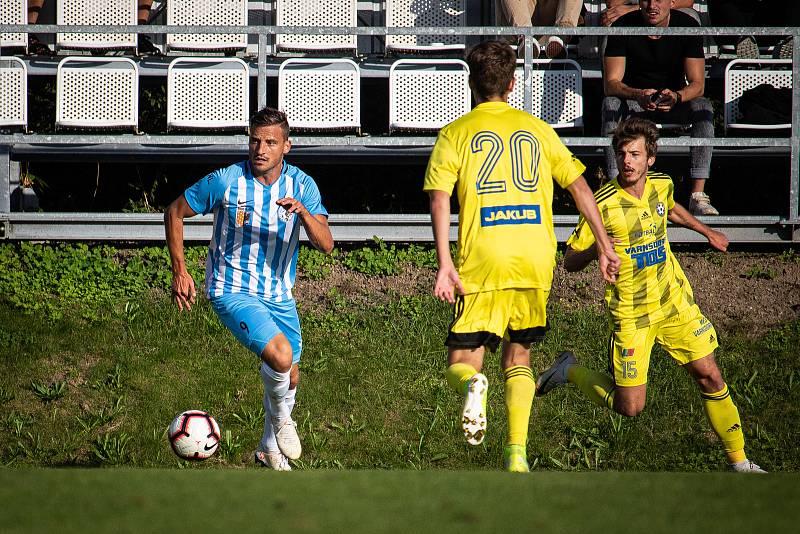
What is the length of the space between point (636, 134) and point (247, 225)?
2.63 m

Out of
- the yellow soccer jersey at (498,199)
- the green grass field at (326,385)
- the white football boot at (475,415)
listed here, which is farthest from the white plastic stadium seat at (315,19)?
the white football boot at (475,415)

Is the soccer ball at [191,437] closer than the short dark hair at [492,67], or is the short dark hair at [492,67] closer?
the short dark hair at [492,67]

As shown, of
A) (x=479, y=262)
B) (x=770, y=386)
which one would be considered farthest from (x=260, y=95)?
(x=770, y=386)

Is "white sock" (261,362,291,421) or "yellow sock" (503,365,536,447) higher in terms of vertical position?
"yellow sock" (503,365,536,447)

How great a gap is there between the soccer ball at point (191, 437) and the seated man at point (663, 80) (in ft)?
15.8

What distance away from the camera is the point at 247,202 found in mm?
6633

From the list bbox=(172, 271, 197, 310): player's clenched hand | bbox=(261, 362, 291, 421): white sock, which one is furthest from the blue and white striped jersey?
bbox=(261, 362, 291, 421): white sock

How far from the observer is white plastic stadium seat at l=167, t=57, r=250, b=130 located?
30.8ft

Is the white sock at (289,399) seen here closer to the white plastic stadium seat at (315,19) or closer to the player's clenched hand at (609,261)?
the player's clenched hand at (609,261)

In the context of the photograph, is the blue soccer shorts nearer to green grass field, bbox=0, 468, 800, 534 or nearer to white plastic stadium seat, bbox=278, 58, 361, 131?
green grass field, bbox=0, 468, 800, 534

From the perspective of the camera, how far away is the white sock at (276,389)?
21.5 ft

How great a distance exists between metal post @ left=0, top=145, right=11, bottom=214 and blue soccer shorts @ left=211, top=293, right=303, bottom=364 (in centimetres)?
390

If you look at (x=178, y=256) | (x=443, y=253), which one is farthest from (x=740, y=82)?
(x=178, y=256)

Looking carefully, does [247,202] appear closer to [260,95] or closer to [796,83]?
[260,95]
